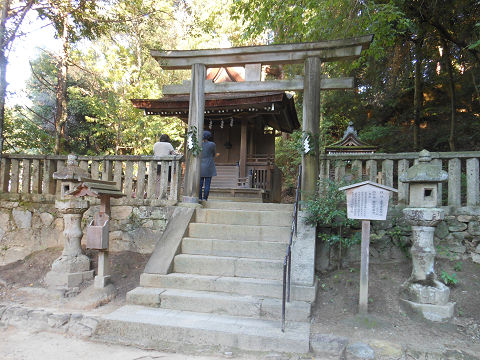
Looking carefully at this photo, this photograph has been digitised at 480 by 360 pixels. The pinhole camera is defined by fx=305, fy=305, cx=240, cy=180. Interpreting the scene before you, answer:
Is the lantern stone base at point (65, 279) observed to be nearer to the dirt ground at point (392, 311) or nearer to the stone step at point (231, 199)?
the dirt ground at point (392, 311)

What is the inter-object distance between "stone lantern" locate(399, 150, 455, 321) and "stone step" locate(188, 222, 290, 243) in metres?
1.83

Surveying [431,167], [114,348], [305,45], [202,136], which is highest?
[305,45]

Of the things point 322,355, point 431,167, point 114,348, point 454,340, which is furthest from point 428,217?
point 114,348

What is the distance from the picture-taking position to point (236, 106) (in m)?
8.74

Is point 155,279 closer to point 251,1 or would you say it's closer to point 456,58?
point 251,1

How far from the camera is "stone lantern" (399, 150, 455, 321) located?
3.77m

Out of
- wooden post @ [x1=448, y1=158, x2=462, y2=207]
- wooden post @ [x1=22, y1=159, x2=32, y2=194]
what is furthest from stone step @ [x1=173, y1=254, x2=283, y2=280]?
wooden post @ [x1=22, y1=159, x2=32, y2=194]

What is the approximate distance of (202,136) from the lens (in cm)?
645

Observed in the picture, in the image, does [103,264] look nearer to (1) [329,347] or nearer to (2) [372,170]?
(1) [329,347]

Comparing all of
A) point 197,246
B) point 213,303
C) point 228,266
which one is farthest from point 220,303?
point 197,246

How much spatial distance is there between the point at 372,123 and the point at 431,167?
9.84m

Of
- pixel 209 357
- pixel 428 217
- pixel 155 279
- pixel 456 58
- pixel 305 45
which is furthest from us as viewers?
pixel 456 58

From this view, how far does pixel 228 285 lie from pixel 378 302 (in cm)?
202

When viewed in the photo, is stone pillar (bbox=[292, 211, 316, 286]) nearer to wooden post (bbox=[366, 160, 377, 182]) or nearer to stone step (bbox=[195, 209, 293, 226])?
stone step (bbox=[195, 209, 293, 226])
